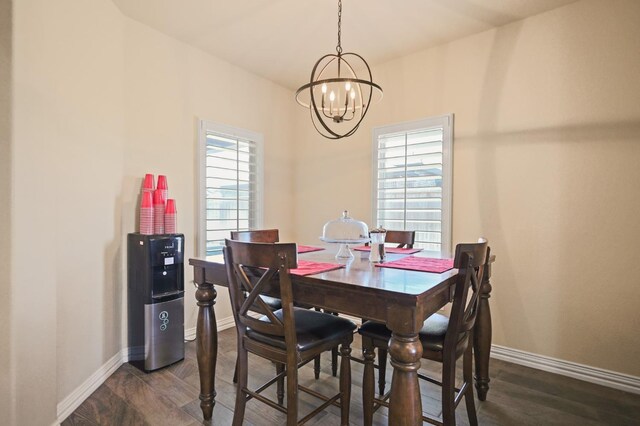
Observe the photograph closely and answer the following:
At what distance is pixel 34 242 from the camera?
156cm

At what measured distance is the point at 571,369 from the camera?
7.91 ft

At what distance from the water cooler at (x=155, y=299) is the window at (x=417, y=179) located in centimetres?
196

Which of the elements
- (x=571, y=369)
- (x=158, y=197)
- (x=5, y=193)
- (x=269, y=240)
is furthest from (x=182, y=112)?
(x=571, y=369)

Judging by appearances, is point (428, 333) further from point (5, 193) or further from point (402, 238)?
point (5, 193)

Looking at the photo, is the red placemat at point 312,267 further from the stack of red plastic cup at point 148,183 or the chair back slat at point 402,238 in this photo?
the stack of red plastic cup at point 148,183

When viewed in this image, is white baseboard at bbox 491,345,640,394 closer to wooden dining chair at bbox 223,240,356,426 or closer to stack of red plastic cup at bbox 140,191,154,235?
wooden dining chair at bbox 223,240,356,426

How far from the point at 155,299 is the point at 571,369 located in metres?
3.10

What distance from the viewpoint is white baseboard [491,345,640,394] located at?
2227 millimetres

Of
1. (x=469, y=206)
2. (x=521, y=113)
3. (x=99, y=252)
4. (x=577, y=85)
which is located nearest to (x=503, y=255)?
(x=469, y=206)

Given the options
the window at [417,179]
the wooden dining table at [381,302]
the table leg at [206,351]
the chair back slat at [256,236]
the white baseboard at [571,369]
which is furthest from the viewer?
the window at [417,179]

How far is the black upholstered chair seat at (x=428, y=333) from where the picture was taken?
5.07 ft

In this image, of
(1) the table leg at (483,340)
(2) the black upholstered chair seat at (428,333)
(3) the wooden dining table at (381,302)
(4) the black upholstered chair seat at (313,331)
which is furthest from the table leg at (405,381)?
(1) the table leg at (483,340)

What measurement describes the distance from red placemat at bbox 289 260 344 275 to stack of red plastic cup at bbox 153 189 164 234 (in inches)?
52.4

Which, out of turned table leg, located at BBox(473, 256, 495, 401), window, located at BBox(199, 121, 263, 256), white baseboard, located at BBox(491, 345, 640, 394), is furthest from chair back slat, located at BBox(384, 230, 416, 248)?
window, located at BBox(199, 121, 263, 256)
